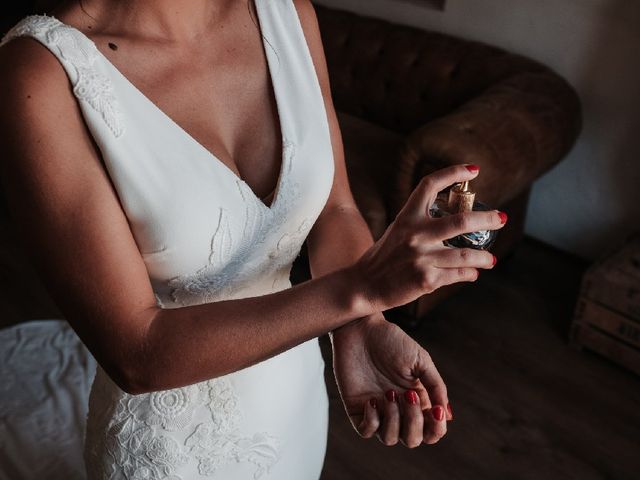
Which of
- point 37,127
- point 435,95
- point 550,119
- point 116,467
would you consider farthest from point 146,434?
point 435,95

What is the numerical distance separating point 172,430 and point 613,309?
1.88 metres

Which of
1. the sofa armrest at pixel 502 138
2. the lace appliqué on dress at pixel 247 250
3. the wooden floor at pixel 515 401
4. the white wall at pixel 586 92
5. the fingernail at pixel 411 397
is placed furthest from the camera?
the white wall at pixel 586 92

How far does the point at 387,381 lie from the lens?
96 centimetres

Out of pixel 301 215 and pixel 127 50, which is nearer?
pixel 127 50

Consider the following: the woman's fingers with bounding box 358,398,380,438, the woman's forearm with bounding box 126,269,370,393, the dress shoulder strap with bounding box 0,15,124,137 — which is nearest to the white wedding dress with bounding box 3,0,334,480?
the dress shoulder strap with bounding box 0,15,124,137

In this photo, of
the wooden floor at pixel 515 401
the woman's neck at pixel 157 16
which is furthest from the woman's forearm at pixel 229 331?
the wooden floor at pixel 515 401

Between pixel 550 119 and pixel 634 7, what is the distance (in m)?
0.52

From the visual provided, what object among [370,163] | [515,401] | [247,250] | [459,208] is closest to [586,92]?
[370,163]

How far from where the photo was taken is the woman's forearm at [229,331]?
31.5 inches

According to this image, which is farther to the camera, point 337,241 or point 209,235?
point 337,241

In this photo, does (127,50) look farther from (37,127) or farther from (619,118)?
(619,118)

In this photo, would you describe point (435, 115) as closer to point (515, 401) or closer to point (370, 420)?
point (515, 401)

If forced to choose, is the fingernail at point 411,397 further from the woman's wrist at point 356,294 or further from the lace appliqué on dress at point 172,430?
the lace appliqué on dress at point 172,430

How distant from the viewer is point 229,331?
0.82 metres
